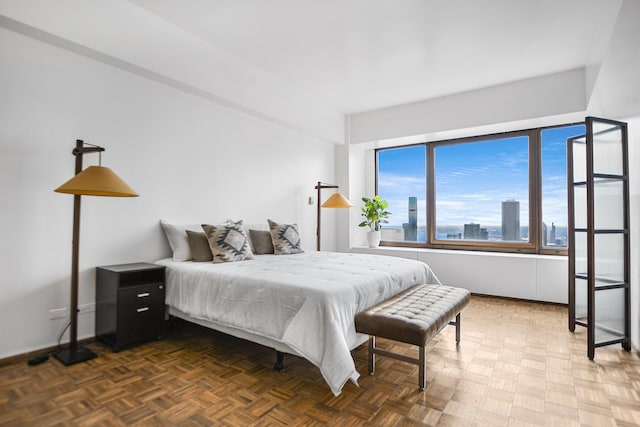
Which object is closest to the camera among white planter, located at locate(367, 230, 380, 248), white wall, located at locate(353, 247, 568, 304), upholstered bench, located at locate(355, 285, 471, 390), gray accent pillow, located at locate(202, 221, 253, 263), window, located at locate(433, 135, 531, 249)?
upholstered bench, located at locate(355, 285, 471, 390)

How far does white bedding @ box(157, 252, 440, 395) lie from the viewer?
7.19 feet

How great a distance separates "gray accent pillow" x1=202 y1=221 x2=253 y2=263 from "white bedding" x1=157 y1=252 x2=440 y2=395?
5.2 inches

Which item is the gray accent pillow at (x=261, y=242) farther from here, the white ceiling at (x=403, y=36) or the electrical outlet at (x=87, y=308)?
the white ceiling at (x=403, y=36)

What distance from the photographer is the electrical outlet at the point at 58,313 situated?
2.78 meters

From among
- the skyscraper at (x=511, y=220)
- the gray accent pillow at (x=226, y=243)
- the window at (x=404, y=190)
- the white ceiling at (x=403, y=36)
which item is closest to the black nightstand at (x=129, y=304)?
the gray accent pillow at (x=226, y=243)

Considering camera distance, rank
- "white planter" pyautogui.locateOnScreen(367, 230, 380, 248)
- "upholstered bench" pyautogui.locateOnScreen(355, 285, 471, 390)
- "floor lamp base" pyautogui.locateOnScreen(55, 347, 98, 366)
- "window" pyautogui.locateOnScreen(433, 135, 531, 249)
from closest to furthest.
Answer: "upholstered bench" pyautogui.locateOnScreen(355, 285, 471, 390)
"floor lamp base" pyautogui.locateOnScreen(55, 347, 98, 366)
"window" pyautogui.locateOnScreen(433, 135, 531, 249)
"white planter" pyautogui.locateOnScreen(367, 230, 380, 248)

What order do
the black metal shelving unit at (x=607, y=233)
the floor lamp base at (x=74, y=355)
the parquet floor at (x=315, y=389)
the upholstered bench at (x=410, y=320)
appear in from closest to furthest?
the parquet floor at (x=315, y=389)
the upholstered bench at (x=410, y=320)
the floor lamp base at (x=74, y=355)
the black metal shelving unit at (x=607, y=233)

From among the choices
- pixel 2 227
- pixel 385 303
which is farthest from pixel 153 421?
pixel 2 227

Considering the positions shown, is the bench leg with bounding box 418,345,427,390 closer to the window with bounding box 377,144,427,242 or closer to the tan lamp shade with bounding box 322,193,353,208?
the tan lamp shade with bounding box 322,193,353,208

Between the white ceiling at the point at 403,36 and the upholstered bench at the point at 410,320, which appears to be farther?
the white ceiling at the point at 403,36

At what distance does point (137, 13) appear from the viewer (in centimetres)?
305

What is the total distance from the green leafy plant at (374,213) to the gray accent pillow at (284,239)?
2.05 meters

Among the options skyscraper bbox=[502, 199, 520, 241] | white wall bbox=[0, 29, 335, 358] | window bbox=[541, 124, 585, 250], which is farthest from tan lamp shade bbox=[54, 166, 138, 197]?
window bbox=[541, 124, 585, 250]

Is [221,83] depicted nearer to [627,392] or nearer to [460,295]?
[460,295]
